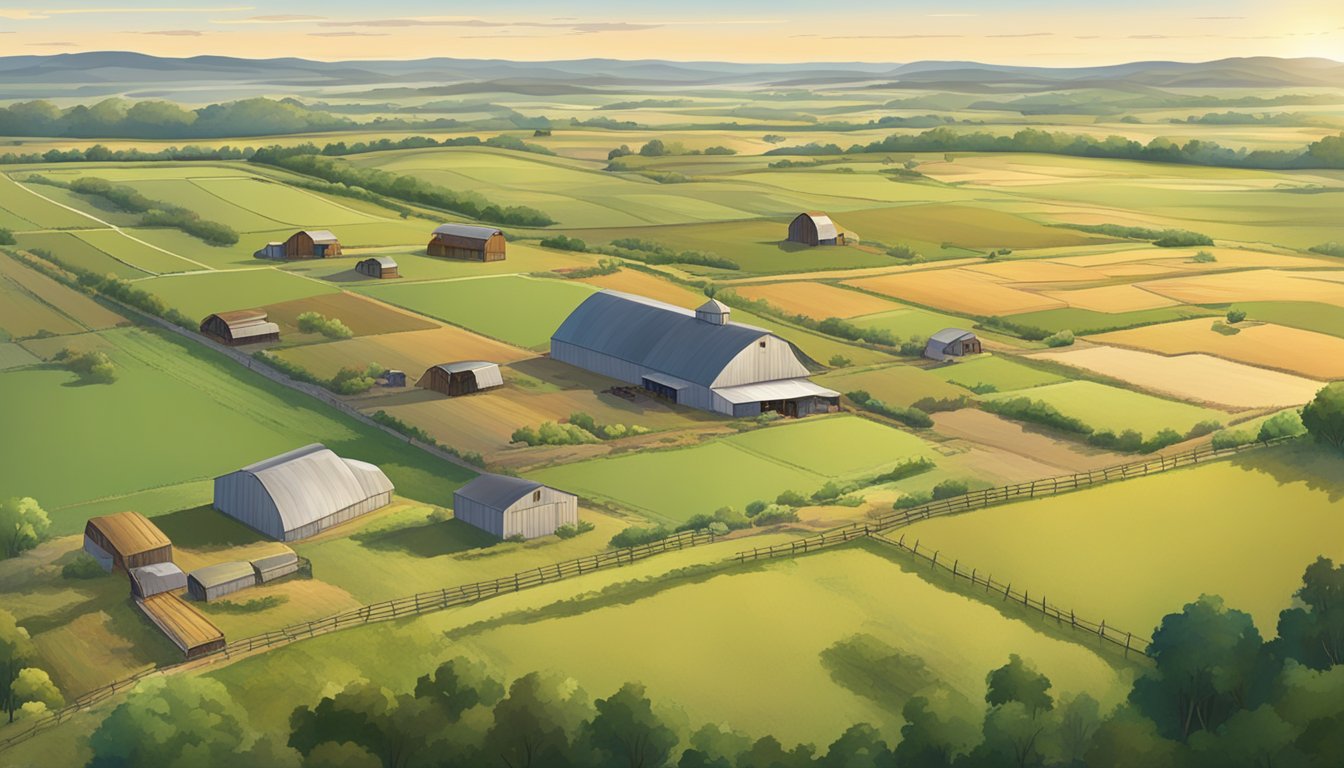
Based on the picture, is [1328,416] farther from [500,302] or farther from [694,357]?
[500,302]

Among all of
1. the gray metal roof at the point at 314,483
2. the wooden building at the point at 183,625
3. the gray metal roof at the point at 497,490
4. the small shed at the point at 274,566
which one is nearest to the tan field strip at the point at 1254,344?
the gray metal roof at the point at 497,490

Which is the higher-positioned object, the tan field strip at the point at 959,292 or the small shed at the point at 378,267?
the small shed at the point at 378,267

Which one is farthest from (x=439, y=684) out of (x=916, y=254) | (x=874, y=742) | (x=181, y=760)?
(x=916, y=254)

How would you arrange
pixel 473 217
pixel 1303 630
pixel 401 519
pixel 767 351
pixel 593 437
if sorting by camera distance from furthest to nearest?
pixel 473 217, pixel 767 351, pixel 593 437, pixel 401 519, pixel 1303 630

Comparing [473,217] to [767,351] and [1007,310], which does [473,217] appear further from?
[767,351]

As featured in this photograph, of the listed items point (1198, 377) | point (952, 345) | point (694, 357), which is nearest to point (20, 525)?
point (694, 357)

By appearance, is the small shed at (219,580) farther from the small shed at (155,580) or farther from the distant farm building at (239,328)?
the distant farm building at (239,328)
